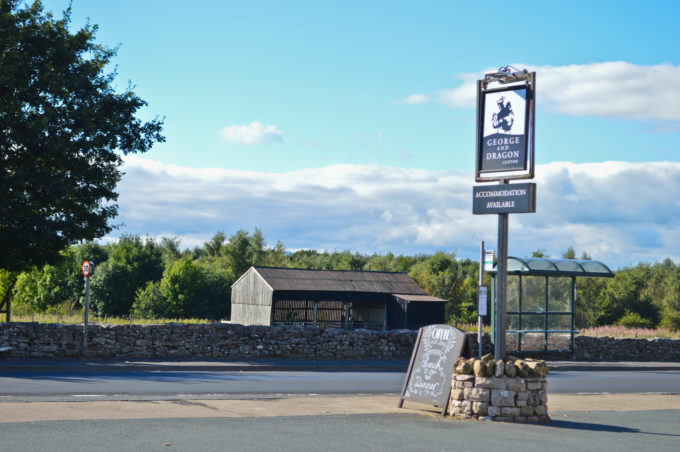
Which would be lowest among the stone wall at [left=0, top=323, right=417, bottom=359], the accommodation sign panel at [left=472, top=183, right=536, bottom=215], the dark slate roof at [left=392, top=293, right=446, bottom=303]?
the stone wall at [left=0, top=323, right=417, bottom=359]

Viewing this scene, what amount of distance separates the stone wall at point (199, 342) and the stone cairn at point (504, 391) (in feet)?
38.1

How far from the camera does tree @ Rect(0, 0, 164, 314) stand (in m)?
21.1

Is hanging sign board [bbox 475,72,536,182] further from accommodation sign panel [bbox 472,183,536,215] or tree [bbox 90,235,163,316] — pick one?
tree [bbox 90,235,163,316]

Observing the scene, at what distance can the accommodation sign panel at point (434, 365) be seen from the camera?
12.5m

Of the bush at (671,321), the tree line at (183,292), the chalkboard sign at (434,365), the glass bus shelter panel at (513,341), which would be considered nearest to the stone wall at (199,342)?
the glass bus shelter panel at (513,341)

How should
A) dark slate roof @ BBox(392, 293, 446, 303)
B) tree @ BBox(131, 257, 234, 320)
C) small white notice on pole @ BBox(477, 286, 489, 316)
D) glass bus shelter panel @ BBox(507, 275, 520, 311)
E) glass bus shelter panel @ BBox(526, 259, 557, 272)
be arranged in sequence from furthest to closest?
tree @ BBox(131, 257, 234, 320) < dark slate roof @ BBox(392, 293, 446, 303) < glass bus shelter panel @ BBox(507, 275, 520, 311) < glass bus shelter panel @ BBox(526, 259, 557, 272) < small white notice on pole @ BBox(477, 286, 489, 316)

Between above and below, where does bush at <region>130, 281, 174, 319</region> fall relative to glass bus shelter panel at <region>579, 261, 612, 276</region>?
below

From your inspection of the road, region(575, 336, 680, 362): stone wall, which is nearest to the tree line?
region(575, 336, 680, 362): stone wall

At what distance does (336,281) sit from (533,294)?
15688 mm

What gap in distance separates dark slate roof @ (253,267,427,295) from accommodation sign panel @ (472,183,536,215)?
2490 cm

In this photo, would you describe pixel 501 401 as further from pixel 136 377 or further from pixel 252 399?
pixel 136 377

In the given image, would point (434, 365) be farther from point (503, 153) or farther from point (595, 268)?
point (595, 268)

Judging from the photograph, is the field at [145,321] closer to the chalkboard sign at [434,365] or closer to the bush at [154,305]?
the bush at [154,305]

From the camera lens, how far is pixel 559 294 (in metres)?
26.4
